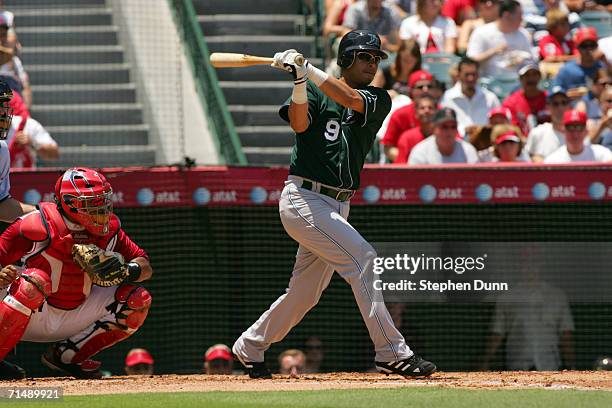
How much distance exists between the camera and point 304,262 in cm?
761

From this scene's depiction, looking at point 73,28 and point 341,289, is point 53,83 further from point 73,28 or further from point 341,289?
point 341,289

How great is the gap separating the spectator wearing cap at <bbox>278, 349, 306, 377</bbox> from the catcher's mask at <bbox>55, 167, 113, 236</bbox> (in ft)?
8.05

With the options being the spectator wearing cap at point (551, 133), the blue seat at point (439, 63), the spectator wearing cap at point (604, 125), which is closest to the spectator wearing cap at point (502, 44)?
the blue seat at point (439, 63)

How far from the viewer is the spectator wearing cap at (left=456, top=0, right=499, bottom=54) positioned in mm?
13141

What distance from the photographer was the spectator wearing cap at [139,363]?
9344mm

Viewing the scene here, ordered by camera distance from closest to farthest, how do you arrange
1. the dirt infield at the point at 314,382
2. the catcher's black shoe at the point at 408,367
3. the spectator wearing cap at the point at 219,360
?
the dirt infield at the point at 314,382
the catcher's black shoe at the point at 408,367
the spectator wearing cap at the point at 219,360

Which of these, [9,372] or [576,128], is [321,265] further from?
[576,128]

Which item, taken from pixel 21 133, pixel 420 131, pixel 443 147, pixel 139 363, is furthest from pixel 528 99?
pixel 139 363

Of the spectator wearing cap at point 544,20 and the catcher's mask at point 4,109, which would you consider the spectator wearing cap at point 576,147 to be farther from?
the catcher's mask at point 4,109

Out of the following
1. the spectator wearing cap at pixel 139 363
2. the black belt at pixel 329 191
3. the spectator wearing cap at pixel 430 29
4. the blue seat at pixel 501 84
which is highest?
the spectator wearing cap at pixel 430 29

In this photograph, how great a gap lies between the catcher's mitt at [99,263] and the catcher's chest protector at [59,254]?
10cm

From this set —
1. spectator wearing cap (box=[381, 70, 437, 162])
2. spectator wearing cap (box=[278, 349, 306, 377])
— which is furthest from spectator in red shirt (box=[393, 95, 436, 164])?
spectator wearing cap (box=[278, 349, 306, 377])

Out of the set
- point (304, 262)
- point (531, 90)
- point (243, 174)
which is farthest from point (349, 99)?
point (531, 90)

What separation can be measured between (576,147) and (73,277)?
4701 mm
